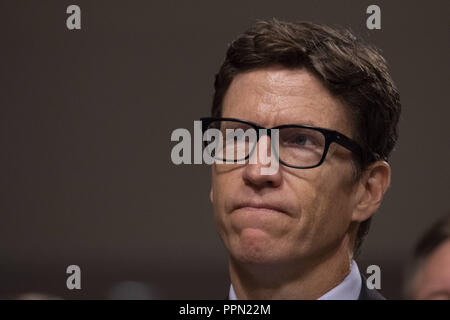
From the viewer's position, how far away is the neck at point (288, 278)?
66.8 inches

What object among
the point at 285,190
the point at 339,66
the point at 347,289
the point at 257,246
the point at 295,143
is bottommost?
the point at 347,289

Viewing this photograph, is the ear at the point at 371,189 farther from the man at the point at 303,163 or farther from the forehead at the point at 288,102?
the forehead at the point at 288,102

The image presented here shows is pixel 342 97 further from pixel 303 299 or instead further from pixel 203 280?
pixel 203 280

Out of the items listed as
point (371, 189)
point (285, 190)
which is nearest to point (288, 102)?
point (285, 190)

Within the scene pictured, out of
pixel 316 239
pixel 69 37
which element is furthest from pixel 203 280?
pixel 69 37

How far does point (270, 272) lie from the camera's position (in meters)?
1.69

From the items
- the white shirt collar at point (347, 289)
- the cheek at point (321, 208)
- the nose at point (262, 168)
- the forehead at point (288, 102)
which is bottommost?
the white shirt collar at point (347, 289)

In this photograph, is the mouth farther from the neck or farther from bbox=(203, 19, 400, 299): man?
the neck

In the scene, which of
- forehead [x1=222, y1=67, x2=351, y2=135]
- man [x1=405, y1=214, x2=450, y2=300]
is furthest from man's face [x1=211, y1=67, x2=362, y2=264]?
man [x1=405, y1=214, x2=450, y2=300]

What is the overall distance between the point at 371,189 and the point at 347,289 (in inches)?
9.6

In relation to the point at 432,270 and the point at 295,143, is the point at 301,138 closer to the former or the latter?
the point at 295,143

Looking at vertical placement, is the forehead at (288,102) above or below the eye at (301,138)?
above

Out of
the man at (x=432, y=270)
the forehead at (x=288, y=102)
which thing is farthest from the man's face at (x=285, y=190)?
the man at (x=432, y=270)

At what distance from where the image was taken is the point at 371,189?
1.84m
